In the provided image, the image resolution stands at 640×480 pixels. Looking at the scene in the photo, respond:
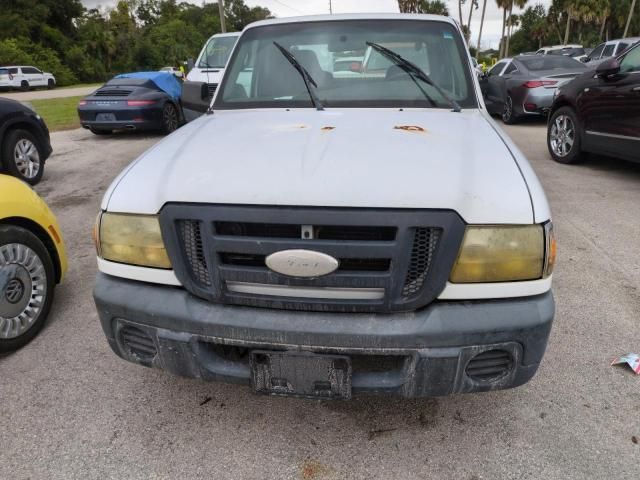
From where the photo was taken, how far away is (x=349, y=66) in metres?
3.32

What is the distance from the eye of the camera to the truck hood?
6.30ft

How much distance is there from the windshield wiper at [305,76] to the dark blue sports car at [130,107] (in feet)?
25.4

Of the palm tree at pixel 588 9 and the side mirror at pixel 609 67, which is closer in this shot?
the side mirror at pixel 609 67

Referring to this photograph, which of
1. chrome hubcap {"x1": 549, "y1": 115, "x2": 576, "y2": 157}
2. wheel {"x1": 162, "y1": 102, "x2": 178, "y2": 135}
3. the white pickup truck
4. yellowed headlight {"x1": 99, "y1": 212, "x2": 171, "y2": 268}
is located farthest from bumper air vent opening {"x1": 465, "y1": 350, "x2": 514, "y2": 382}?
wheel {"x1": 162, "y1": 102, "x2": 178, "y2": 135}

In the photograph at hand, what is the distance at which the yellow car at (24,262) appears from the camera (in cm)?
300

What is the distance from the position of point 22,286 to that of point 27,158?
180 inches

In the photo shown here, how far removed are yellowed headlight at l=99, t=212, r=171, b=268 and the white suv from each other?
37.4 m

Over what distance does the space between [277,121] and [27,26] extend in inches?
2102

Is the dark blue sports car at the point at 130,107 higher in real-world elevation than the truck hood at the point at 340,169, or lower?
lower

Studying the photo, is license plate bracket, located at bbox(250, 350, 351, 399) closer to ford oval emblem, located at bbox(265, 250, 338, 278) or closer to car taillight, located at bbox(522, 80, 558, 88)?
ford oval emblem, located at bbox(265, 250, 338, 278)

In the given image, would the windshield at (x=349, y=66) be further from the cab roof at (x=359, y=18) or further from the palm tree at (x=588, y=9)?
the palm tree at (x=588, y=9)

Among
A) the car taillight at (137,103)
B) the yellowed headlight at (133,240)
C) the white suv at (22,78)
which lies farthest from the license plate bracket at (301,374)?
the white suv at (22,78)

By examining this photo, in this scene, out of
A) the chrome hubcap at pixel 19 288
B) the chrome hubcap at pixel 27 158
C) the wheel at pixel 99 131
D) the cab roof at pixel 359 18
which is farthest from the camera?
the wheel at pixel 99 131

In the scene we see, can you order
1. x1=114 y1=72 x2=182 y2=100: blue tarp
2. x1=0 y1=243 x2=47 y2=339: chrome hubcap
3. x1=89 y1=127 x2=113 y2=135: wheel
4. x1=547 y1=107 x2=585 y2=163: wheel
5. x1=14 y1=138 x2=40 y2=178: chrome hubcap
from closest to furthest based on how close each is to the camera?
x1=0 y1=243 x2=47 y2=339: chrome hubcap, x1=14 y1=138 x2=40 y2=178: chrome hubcap, x1=547 y1=107 x2=585 y2=163: wheel, x1=89 y1=127 x2=113 y2=135: wheel, x1=114 y1=72 x2=182 y2=100: blue tarp
